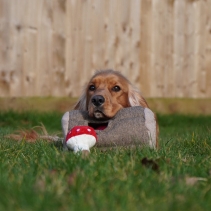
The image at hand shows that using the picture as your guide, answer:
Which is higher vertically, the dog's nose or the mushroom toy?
the dog's nose

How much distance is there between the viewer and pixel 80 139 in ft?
13.8

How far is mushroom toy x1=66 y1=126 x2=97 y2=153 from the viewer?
13.7 feet

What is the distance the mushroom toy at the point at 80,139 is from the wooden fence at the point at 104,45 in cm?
424

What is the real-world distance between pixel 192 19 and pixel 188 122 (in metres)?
A: 1.77

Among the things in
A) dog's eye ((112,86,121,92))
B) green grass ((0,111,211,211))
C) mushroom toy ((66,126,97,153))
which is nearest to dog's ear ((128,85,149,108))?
dog's eye ((112,86,121,92))

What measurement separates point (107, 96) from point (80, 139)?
81 cm

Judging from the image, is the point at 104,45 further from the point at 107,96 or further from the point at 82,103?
the point at 107,96

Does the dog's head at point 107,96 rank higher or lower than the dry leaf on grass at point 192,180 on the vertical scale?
higher

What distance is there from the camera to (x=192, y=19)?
33.0 feet

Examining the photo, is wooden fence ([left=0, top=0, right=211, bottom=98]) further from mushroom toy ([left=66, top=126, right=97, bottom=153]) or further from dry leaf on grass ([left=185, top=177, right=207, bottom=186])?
dry leaf on grass ([left=185, top=177, right=207, bottom=186])

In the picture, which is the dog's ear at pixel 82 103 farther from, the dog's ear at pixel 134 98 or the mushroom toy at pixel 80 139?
the mushroom toy at pixel 80 139

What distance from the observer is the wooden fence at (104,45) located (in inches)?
330

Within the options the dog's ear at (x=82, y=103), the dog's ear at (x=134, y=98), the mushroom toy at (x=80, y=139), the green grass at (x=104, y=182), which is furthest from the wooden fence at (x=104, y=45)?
the green grass at (x=104, y=182)

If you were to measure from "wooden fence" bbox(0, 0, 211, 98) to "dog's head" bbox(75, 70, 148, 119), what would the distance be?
3.01 m
